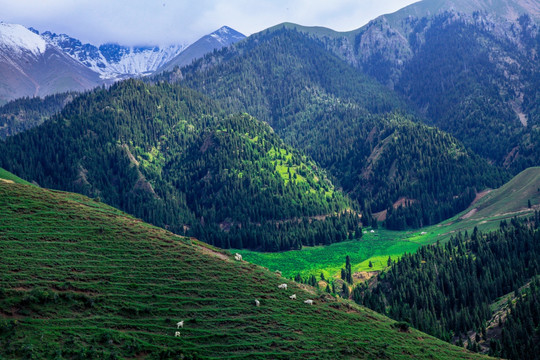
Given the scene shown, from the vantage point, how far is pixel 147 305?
4469 inches

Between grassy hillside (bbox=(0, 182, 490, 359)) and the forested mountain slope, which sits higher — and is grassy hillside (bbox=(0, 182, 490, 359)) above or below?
above

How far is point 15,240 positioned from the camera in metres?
130

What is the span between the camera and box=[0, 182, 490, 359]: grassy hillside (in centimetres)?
9912

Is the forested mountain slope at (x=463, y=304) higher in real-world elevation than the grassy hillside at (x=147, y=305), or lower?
lower

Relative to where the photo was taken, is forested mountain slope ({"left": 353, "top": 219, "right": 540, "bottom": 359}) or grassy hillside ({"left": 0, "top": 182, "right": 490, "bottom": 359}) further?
forested mountain slope ({"left": 353, "top": 219, "right": 540, "bottom": 359})

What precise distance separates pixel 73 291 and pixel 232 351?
37.1 m

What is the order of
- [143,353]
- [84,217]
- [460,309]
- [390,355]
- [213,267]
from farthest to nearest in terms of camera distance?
[460,309] → [84,217] → [213,267] → [390,355] → [143,353]

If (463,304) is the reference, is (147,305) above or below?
above

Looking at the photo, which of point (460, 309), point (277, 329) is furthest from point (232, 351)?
point (460, 309)

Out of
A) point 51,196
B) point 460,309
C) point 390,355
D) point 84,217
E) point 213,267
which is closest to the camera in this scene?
point 390,355

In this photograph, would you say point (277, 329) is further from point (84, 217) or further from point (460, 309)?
point (460, 309)

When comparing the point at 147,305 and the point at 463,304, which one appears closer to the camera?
the point at 147,305

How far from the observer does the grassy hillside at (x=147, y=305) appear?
9912 cm

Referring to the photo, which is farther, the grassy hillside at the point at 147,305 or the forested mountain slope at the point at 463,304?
the forested mountain slope at the point at 463,304
